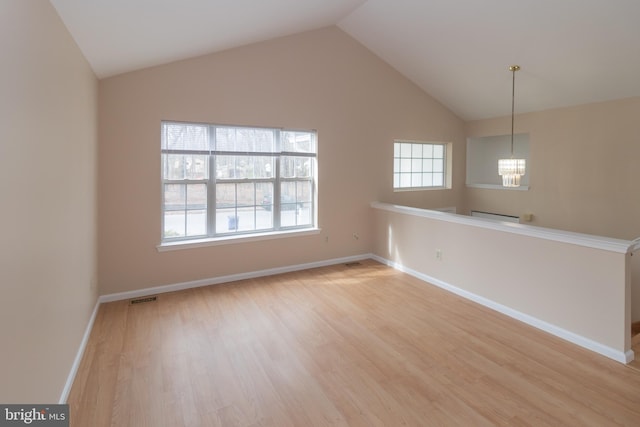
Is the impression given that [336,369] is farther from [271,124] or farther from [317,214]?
[271,124]

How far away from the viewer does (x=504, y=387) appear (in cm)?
241

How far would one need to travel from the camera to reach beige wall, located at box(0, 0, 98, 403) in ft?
4.75

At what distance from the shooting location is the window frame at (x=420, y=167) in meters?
6.09

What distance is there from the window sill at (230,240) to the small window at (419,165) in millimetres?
2005

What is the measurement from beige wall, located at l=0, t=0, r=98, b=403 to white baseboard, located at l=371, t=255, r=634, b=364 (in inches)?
150

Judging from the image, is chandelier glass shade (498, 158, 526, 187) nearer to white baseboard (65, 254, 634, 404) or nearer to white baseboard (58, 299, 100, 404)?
white baseboard (65, 254, 634, 404)

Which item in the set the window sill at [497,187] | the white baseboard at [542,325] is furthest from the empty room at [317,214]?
the window sill at [497,187]

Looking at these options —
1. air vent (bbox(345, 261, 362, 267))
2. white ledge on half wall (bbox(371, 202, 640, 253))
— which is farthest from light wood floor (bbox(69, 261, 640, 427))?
air vent (bbox(345, 261, 362, 267))

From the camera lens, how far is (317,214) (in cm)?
522

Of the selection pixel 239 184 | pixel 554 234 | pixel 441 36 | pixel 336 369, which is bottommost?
pixel 336 369

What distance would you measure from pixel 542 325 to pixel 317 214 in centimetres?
308

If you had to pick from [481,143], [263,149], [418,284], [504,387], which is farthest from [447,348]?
[481,143]

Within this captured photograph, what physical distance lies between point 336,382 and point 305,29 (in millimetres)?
4393

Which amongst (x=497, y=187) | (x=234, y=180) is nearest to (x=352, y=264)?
(x=234, y=180)
